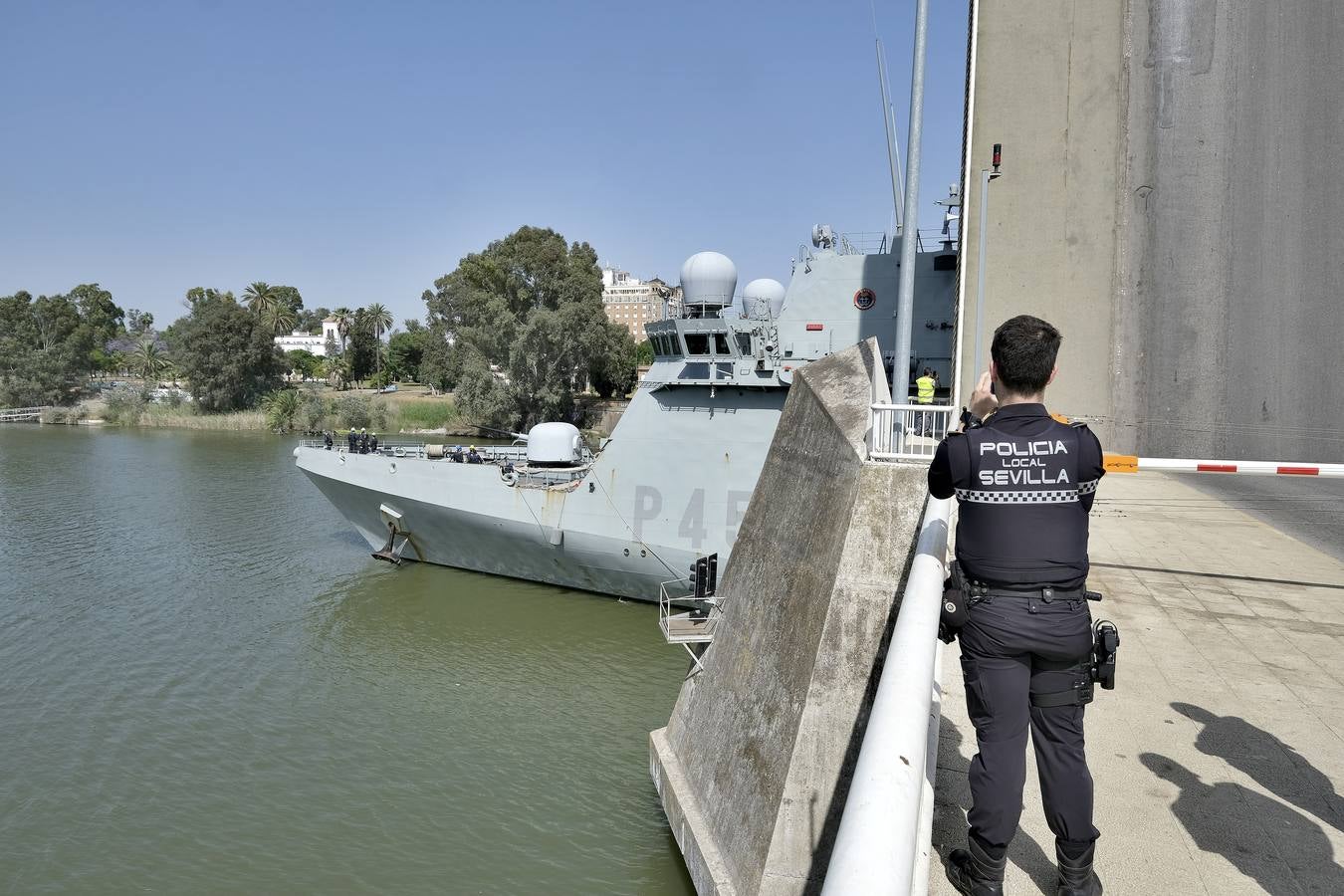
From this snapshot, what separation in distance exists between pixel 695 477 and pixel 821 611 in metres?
9.46

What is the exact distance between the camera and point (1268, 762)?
11.3 feet

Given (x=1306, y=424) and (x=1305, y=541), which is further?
(x=1306, y=424)

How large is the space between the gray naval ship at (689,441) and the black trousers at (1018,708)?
38.2ft

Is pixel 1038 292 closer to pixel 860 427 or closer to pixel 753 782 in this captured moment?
pixel 860 427

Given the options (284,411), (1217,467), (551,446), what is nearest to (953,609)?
(1217,467)

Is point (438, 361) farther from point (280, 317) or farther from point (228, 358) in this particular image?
point (280, 317)

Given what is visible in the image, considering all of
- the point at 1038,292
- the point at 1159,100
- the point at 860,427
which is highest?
the point at 1159,100

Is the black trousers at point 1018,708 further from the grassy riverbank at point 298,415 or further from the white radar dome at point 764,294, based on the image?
the grassy riverbank at point 298,415

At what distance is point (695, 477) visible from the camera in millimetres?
14570

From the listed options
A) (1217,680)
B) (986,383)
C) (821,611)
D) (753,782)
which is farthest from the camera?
(753,782)

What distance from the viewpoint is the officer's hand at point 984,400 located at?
2.61 m

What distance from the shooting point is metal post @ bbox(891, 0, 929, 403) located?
921 centimetres

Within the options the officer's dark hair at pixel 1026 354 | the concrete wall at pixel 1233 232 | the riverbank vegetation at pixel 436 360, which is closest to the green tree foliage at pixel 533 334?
the riverbank vegetation at pixel 436 360

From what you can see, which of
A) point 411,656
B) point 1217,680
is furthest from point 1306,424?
point 411,656
